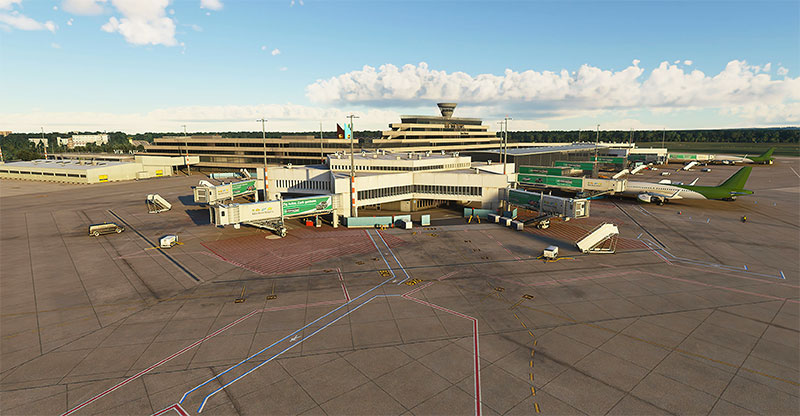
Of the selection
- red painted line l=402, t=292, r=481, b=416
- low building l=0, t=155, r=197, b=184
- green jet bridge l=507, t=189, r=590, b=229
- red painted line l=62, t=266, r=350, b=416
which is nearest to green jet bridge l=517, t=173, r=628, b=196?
green jet bridge l=507, t=189, r=590, b=229

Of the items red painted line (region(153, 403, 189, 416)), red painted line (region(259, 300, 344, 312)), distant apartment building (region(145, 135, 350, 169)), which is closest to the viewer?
red painted line (region(153, 403, 189, 416))

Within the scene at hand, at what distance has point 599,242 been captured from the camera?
5047 centimetres

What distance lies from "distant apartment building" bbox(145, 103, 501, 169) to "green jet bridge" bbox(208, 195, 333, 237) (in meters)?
83.2

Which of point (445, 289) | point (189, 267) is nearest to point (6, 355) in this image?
point (189, 267)

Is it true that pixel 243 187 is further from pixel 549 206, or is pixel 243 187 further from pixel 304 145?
pixel 304 145

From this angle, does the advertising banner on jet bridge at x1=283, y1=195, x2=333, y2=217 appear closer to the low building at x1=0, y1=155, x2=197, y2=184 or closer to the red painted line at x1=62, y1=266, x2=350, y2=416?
the red painted line at x1=62, y1=266, x2=350, y2=416

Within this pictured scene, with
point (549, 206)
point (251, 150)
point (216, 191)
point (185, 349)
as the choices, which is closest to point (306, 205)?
point (216, 191)

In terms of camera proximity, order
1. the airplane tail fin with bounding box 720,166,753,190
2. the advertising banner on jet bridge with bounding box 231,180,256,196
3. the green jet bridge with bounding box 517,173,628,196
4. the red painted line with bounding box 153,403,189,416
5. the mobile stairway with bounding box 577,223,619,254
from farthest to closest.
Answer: the green jet bridge with bounding box 517,173,628,196 → the airplane tail fin with bounding box 720,166,753,190 → the advertising banner on jet bridge with bounding box 231,180,256,196 → the mobile stairway with bounding box 577,223,619,254 → the red painted line with bounding box 153,403,189,416

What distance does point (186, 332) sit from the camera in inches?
1117

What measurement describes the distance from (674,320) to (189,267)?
5133 cm

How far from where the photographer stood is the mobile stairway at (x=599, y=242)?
48406mm

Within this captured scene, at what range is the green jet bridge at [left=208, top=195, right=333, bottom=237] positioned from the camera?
52906 mm

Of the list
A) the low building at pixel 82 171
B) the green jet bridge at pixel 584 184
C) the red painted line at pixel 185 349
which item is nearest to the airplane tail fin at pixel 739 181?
the green jet bridge at pixel 584 184

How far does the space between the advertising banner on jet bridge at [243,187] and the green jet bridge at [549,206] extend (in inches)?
2286
